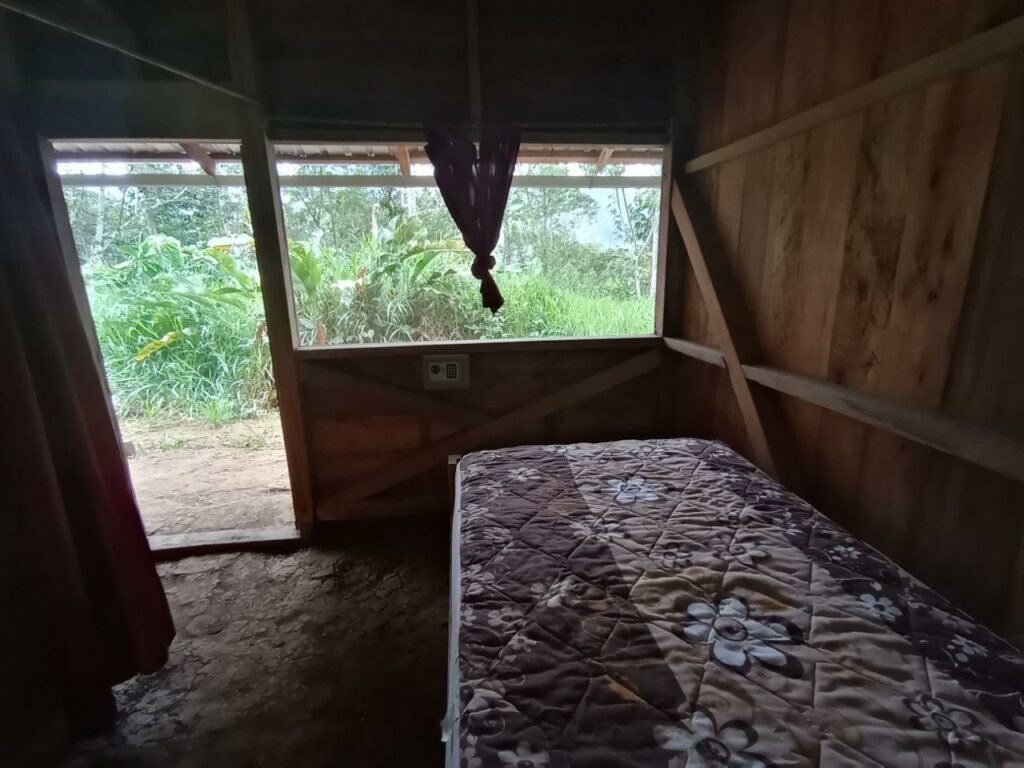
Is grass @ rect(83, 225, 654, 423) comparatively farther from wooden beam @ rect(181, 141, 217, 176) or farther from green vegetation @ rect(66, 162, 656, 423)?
wooden beam @ rect(181, 141, 217, 176)

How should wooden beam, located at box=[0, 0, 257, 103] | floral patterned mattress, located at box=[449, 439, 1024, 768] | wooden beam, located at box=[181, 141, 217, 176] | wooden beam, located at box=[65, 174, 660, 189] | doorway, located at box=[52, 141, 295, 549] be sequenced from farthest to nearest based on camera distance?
doorway, located at box=[52, 141, 295, 549] < wooden beam, located at box=[181, 141, 217, 176] < wooden beam, located at box=[65, 174, 660, 189] < wooden beam, located at box=[0, 0, 257, 103] < floral patterned mattress, located at box=[449, 439, 1024, 768]

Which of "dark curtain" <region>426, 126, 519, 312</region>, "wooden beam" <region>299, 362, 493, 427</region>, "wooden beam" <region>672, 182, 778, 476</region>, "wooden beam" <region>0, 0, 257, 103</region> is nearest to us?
"wooden beam" <region>0, 0, 257, 103</region>

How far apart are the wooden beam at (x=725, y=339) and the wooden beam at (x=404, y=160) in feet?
4.01

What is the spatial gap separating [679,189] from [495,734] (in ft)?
7.05

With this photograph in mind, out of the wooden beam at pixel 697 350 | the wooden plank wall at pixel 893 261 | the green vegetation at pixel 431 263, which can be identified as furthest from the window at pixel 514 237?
the wooden plank wall at pixel 893 261

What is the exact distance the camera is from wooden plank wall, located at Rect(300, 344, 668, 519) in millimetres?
2268

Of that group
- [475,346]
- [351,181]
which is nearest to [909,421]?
[475,346]

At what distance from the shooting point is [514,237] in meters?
2.52

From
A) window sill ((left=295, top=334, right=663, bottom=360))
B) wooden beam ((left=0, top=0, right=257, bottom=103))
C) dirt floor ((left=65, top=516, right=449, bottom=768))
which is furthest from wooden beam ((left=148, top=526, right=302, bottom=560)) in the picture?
wooden beam ((left=0, top=0, right=257, bottom=103))

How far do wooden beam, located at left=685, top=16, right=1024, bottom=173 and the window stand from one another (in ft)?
2.97

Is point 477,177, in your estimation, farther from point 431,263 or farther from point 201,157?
point 201,157

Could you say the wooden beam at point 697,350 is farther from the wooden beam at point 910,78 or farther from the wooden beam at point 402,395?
the wooden beam at point 402,395

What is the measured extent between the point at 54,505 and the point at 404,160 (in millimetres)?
1819

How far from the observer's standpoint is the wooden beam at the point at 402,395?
218 cm
